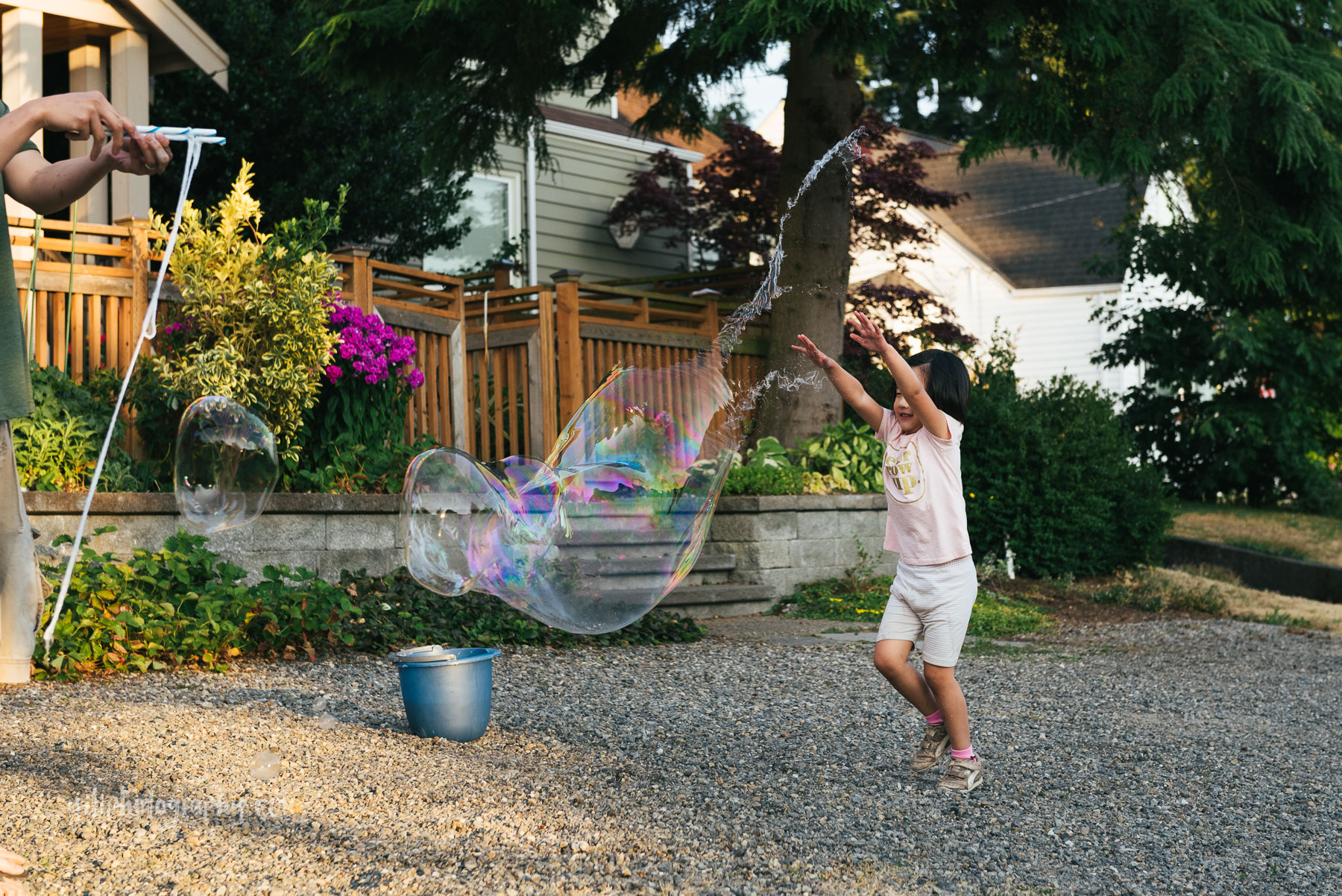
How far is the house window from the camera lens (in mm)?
14391

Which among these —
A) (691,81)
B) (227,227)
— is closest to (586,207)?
(691,81)

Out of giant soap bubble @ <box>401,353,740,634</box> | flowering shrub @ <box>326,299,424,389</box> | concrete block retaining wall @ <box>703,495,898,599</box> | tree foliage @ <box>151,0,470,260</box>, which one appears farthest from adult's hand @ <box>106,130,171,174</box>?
tree foliage @ <box>151,0,470,260</box>

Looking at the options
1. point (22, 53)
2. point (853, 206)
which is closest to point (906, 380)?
point (22, 53)

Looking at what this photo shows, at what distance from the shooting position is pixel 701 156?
648 inches

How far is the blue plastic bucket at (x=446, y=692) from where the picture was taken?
4.41 metres

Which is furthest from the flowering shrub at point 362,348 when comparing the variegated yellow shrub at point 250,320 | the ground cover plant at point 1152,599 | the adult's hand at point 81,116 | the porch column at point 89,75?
the ground cover plant at point 1152,599

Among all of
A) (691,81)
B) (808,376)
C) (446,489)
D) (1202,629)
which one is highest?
(691,81)

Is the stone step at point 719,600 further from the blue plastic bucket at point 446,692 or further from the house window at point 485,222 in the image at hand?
the house window at point 485,222

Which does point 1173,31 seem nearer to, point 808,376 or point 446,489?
point 808,376

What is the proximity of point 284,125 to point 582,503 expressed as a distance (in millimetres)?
8644

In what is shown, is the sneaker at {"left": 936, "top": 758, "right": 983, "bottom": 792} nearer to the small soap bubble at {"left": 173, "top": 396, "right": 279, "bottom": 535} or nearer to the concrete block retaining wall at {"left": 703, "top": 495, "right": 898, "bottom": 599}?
the small soap bubble at {"left": 173, "top": 396, "right": 279, "bottom": 535}

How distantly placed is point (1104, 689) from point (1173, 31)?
17.7ft

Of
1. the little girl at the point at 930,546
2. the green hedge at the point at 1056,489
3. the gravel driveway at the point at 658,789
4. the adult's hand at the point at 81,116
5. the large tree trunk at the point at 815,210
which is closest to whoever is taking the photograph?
the adult's hand at the point at 81,116

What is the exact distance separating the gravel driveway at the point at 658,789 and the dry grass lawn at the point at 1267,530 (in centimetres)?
719
